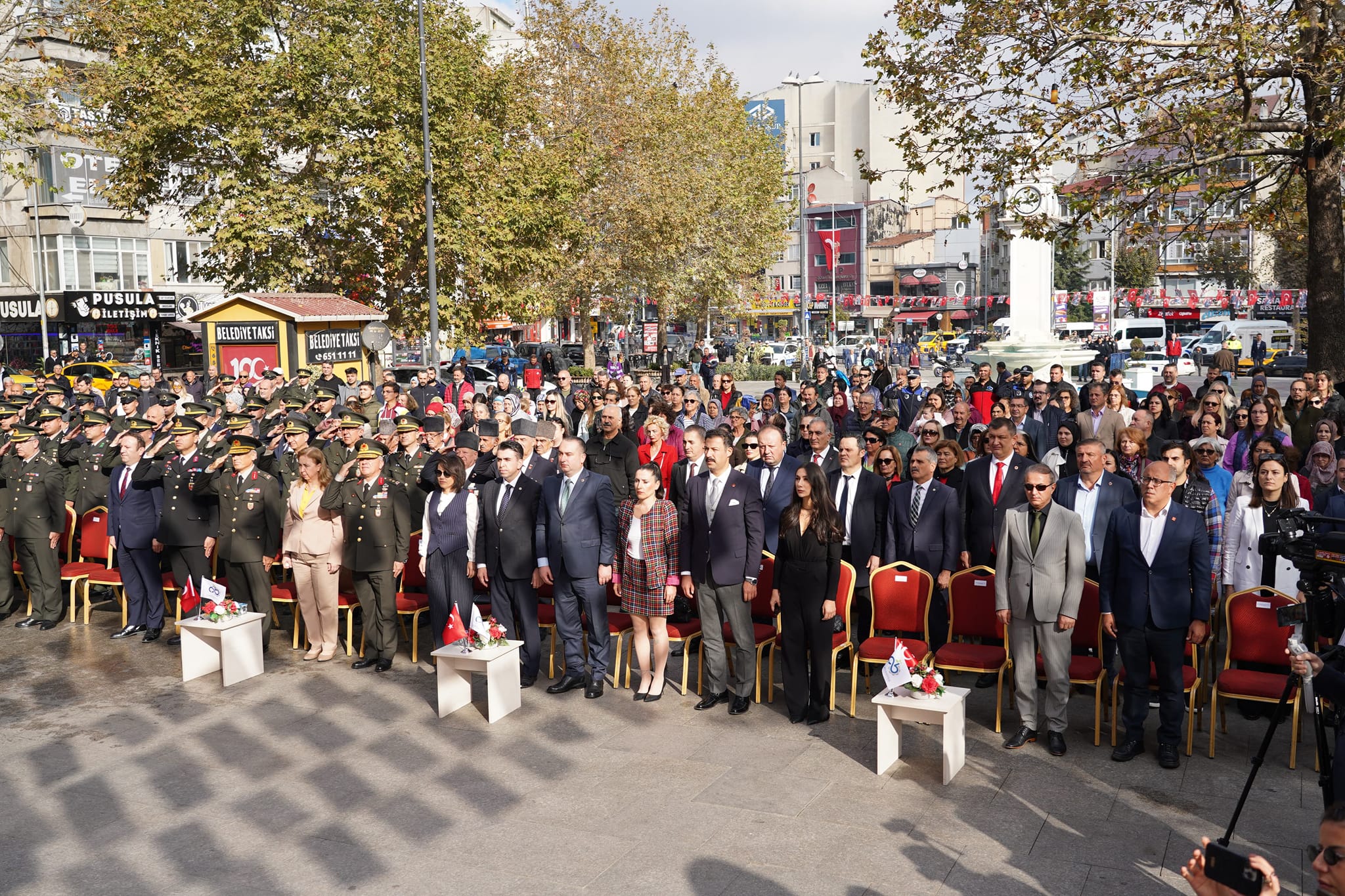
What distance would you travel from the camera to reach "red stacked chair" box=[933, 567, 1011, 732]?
7.43 metres

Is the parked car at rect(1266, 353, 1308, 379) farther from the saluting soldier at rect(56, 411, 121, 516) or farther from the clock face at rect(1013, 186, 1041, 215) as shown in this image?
the saluting soldier at rect(56, 411, 121, 516)

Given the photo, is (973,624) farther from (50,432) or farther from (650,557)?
(50,432)

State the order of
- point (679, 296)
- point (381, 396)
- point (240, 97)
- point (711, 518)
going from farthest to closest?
1. point (679, 296)
2. point (240, 97)
3. point (381, 396)
4. point (711, 518)

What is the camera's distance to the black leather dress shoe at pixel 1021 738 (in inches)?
282

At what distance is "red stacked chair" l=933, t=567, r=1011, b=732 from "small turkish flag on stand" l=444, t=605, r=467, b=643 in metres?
3.21

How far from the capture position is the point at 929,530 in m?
8.35

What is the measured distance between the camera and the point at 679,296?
123 feet

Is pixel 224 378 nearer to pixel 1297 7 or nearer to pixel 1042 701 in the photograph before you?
pixel 1042 701

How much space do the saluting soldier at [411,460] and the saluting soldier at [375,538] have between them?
576mm

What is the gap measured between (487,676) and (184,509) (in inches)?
143

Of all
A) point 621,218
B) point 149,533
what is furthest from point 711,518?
point 621,218

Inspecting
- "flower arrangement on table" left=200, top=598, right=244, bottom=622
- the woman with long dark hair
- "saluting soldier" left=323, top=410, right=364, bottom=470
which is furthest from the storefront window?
the woman with long dark hair

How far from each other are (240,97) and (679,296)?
1716cm

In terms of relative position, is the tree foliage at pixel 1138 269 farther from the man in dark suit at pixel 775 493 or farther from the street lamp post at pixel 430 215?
the man in dark suit at pixel 775 493
